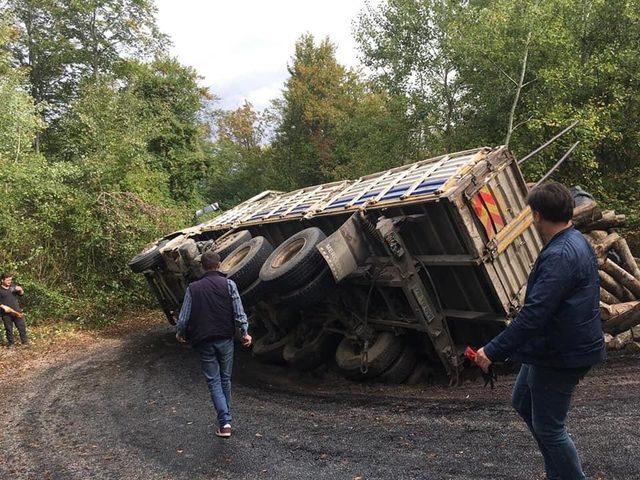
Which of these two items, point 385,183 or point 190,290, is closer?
point 190,290

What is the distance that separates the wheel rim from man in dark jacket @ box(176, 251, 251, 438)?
6.05 feet

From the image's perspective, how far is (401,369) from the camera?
589cm

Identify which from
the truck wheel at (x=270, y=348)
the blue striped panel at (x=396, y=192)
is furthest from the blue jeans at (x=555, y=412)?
the truck wheel at (x=270, y=348)

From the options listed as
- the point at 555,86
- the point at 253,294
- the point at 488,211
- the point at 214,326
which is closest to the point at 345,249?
the point at 253,294

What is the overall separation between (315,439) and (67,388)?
15.0 feet

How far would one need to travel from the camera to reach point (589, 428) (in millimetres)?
3906

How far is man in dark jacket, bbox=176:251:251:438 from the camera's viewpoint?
14.9 feet

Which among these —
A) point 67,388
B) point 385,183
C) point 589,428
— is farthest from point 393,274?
point 67,388

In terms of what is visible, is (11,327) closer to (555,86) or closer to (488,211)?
(488,211)

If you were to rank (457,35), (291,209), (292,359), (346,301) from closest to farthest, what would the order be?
(346,301) < (292,359) < (291,209) < (457,35)

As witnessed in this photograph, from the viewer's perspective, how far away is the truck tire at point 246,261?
22.3 feet

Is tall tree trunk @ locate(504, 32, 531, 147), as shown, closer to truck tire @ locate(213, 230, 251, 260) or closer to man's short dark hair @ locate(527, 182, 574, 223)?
truck tire @ locate(213, 230, 251, 260)

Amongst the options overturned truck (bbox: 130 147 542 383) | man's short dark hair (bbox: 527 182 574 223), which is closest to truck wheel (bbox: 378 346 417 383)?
overturned truck (bbox: 130 147 542 383)

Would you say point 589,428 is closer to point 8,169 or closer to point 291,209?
point 291,209
